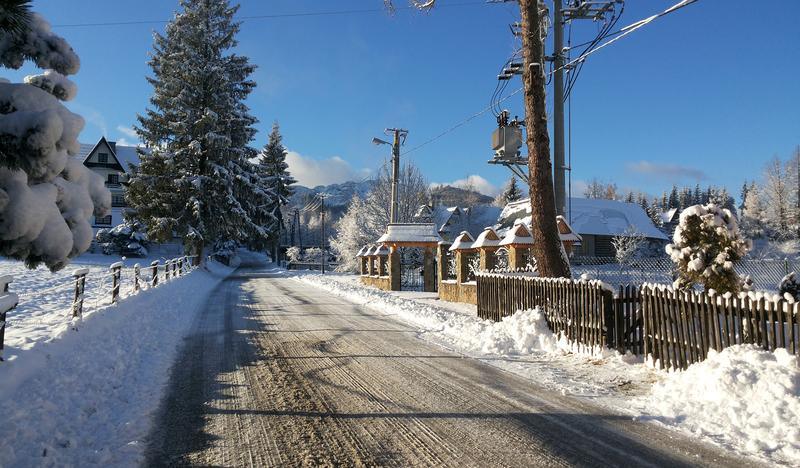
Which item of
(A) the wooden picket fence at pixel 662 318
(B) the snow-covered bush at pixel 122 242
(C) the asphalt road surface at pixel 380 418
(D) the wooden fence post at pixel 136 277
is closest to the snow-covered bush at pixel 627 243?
(A) the wooden picket fence at pixel 662 318

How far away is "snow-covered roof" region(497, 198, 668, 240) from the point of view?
44.1 m

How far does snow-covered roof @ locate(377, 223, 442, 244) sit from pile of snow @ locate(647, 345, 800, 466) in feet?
56.0

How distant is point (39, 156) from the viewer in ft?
9.18

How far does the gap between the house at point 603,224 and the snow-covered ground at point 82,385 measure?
3410 cm

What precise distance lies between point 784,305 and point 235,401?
6.31m

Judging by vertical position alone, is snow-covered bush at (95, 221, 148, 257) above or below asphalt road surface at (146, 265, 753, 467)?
above

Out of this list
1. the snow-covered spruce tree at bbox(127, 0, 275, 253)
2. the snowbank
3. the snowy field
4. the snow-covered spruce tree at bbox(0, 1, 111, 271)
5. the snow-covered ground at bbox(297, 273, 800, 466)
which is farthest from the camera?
the snow-covered spruce tree at bbox(127, 0, 275, 253)

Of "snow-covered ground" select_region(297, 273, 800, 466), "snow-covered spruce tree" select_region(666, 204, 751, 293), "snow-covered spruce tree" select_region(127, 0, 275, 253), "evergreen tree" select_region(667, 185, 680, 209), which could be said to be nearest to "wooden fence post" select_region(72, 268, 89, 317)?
"snow-covered ground" select_region(297, 273, 800, 466)

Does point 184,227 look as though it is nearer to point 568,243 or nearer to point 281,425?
point 568,243

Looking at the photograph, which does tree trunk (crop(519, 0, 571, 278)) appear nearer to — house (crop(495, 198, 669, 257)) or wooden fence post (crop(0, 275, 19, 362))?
wooden fence post (crop(0, 275, 19, 362))

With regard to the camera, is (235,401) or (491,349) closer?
(235,401)

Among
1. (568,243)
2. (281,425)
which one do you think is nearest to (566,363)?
(281,425)

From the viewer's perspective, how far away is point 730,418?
4.66 metres

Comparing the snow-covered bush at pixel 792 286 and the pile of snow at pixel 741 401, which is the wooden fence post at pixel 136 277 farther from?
the snow-covered bush at pixel 792 286
